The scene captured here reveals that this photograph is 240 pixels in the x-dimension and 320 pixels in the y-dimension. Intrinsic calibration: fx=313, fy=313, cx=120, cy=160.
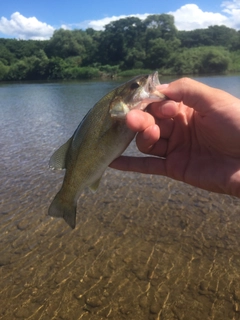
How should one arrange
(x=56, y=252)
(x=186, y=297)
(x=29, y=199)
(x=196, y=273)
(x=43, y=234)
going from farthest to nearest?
(x=29, y=199) < (x=43, y=234) < (x=56, y=252) < (x=196, y=273) < (x=186, y=297)

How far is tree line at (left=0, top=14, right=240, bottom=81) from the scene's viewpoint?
8494 centimetres

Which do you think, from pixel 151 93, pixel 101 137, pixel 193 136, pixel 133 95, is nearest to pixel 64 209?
pixel 101 137

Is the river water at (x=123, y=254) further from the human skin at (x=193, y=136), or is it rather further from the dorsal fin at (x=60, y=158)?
the dorsal fin at (x=60, y=158)

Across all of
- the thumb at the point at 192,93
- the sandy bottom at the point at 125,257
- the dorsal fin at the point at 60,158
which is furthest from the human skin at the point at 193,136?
the sandy bottom at the point at 125,257

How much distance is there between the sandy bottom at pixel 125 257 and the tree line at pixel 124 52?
7779cm

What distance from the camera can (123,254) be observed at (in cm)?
693

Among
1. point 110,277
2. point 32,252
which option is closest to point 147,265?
point 110,277

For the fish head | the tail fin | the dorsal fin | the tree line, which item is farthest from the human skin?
the tree line

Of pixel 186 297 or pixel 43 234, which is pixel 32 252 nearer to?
pixel 43 234

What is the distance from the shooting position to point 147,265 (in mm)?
6523

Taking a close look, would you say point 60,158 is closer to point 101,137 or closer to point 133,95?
point 101,137

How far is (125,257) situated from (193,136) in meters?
3.75

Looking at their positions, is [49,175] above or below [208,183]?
below

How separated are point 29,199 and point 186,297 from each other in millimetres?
5867
